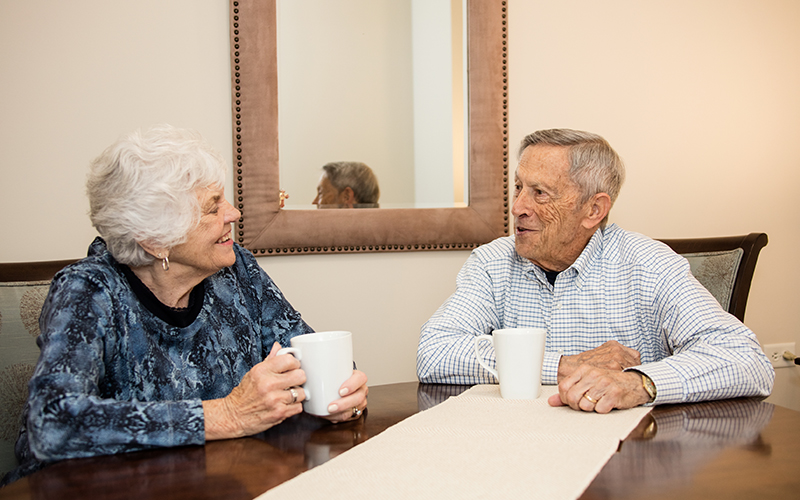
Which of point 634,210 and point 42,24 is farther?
point 634,210

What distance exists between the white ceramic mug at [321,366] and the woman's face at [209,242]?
37cm

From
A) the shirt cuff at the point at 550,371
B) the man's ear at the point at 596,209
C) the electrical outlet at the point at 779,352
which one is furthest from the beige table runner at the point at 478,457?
the electrical outlet at the point at 779,352

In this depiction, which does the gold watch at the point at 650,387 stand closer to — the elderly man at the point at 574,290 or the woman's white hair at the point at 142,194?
the elderly man at the point at 574,290

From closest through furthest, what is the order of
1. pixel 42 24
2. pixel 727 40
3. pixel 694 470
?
pixel 694 470 < pixel 42 24 < pixel 727 40

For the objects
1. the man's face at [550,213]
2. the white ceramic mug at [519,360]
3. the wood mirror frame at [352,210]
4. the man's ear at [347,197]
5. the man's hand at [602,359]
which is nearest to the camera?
the white ceramic mug at [519,360]

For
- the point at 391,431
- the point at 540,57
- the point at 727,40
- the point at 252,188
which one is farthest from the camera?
the point at 727,40

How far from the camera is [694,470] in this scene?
74 cm

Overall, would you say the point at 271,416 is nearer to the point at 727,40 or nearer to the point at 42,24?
the point at 42,24

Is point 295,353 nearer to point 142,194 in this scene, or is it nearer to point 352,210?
point 142,194

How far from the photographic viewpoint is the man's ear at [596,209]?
157 centimetres

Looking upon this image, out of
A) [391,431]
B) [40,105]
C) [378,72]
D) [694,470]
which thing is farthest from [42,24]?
[694,470]

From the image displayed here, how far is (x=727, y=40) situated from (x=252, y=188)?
188 centimetres

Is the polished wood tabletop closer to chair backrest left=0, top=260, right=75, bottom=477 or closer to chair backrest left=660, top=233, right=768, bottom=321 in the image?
chair backrest left=0, top=260, right=75, bottom=477

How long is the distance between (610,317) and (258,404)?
897mm
